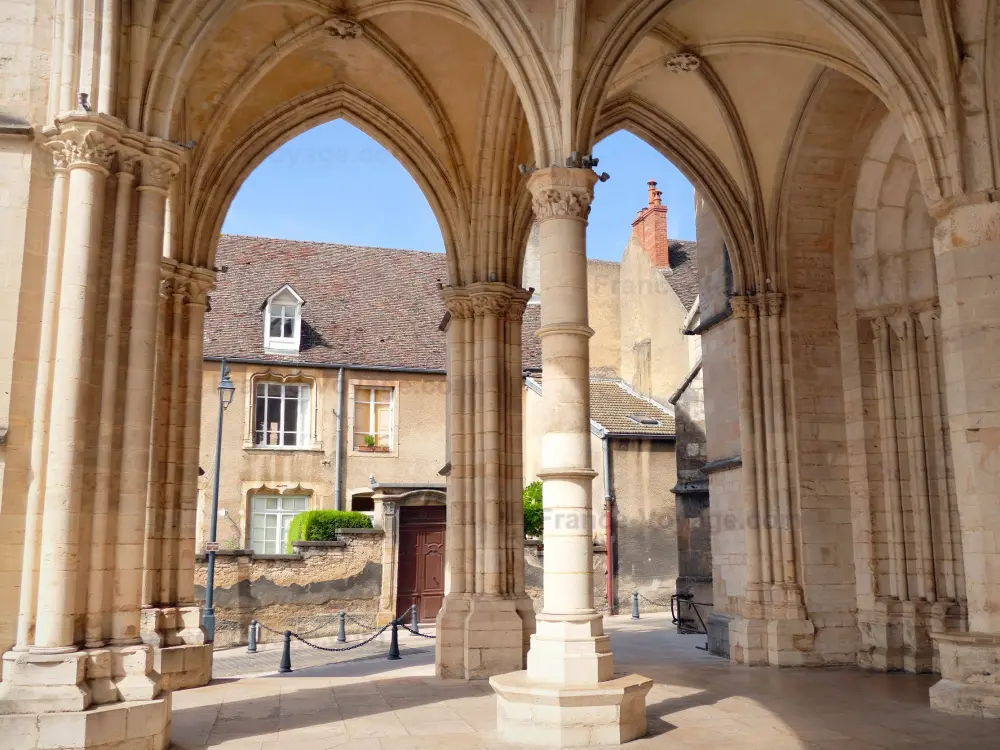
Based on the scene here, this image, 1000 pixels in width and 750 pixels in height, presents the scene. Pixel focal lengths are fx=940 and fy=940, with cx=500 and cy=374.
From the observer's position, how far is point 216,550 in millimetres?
15211

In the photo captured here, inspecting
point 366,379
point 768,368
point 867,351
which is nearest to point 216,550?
point 366,379

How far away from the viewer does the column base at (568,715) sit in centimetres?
595

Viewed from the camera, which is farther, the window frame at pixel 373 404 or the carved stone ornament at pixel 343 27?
the window frame at pixel 373 404

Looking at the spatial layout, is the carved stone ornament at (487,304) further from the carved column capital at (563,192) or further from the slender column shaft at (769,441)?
the slender column shaft at (769,441)

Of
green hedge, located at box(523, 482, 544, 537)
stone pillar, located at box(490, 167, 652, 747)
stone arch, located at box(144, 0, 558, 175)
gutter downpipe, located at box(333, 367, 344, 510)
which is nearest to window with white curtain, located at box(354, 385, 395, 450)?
gutter downpipe, located at box(333, 367, 344, 510)

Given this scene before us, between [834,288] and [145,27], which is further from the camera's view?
[834,288]

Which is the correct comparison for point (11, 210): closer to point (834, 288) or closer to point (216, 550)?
point (834, 288)

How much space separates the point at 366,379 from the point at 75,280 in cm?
1429

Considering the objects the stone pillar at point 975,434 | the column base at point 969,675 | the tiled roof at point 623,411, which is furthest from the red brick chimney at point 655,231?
the column base at point 969,675

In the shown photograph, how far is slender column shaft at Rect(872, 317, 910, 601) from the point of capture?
9.45 m

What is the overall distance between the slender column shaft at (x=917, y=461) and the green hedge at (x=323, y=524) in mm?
10327

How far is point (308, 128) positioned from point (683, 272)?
12.9 metres

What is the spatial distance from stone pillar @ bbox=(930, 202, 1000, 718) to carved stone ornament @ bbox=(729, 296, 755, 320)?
10.8ft

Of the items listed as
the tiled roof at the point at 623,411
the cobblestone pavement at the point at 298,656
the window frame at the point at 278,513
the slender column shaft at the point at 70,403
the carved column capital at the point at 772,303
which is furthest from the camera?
the tiled roof at the point at 623,411
